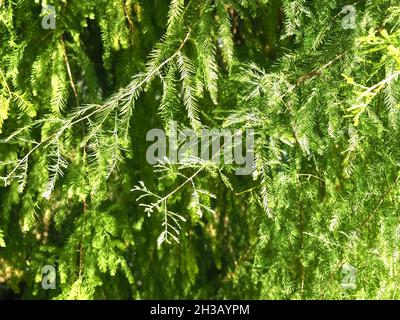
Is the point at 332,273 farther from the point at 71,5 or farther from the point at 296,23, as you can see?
the point at 71,5

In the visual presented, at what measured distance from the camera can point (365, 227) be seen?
2.18 meters

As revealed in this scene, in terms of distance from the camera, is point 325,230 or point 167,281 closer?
point 325,230

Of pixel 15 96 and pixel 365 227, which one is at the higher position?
pixel 15 96

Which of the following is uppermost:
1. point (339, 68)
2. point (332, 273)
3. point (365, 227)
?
point (339, 68)

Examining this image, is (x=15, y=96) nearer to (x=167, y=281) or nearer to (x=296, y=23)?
(x=296, y=23)

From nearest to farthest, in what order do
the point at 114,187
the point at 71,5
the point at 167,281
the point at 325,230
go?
the point at 325,230
the point at 71,5
the point at 114,187
the point at 167,281

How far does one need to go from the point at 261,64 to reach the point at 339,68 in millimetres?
687

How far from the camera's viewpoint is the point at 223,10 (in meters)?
2.17

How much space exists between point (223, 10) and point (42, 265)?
1169 mm

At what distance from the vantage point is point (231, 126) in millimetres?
2062

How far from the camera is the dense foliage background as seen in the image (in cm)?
204

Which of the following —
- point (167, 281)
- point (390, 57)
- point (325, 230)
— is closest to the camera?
point (390, 57)

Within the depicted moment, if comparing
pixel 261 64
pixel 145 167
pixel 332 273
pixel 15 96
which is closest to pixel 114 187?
pixel 145 167

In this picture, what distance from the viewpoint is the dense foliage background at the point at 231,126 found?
A: 2037 mm
